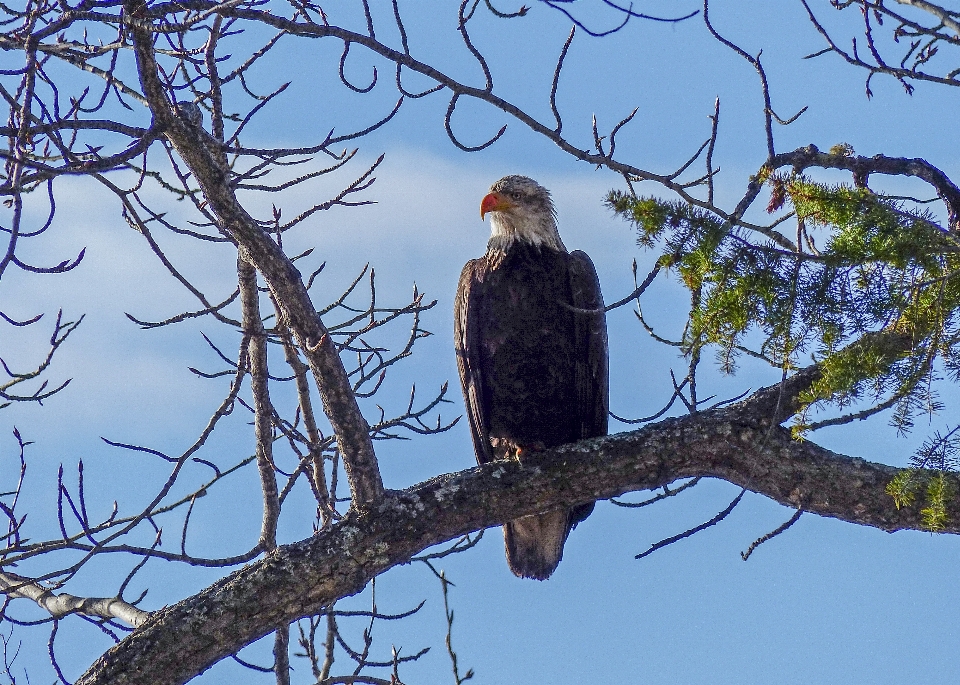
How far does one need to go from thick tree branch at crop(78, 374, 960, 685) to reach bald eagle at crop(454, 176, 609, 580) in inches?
27.3

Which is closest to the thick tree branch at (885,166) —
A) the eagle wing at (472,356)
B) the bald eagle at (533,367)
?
the bald eagle at (533,367)

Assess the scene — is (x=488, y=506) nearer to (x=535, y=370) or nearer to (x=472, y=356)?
(x=535, y=370)

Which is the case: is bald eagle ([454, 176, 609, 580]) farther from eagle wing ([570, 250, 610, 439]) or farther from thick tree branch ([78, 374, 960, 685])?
thick tree branch ([78, 374, 960, 685])

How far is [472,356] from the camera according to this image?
16.0 feet

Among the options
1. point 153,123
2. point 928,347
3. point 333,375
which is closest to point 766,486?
point 928,347

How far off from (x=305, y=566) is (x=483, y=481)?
2.28 ft

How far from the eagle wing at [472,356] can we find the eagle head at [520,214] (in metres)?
0.27

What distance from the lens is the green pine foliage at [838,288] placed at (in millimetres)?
2949

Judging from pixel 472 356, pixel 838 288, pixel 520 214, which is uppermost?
pixel 520 214

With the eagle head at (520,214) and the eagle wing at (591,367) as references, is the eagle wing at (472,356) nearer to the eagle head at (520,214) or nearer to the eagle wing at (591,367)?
the eagle head at (520,214)

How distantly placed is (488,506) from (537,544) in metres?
1.05

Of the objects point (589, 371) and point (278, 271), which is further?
point (589, 371)

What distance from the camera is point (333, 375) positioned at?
3770 millimetres

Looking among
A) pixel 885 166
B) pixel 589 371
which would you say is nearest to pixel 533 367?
pixel 589 371
